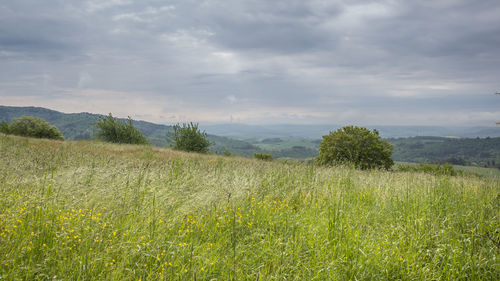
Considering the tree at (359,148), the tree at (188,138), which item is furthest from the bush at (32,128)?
the tree at (359,148)

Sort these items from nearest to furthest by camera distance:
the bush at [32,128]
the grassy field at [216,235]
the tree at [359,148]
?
the grassy field at [216,235]
the tree at [359,148]
the bush at [32,128]

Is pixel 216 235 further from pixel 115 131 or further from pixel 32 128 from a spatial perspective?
pixel 32 128

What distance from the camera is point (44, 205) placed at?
14.9 feet

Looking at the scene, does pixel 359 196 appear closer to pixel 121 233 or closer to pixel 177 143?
pixel 121 233

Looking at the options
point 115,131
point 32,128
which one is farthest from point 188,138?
point 32,128

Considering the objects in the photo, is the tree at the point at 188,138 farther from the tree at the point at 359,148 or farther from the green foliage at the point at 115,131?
the tree at the point at 359,148

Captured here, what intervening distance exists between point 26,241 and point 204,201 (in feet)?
9.52

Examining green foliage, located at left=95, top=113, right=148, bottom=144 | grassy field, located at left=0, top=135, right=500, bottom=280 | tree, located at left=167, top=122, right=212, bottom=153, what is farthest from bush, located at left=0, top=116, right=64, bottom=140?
grassy field, located at left=0, top=135, right=500, bottom=280

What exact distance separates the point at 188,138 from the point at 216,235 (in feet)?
102

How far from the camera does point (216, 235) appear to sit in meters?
4.81

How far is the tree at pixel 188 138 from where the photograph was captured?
3456 cm

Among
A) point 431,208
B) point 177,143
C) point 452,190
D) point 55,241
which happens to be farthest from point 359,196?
point 177,143

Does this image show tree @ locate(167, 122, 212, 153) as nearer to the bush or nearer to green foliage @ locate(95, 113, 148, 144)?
green foliage @ locate(95, 113, 148, 144)

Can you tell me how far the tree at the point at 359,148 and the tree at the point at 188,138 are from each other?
17826 millimetres
